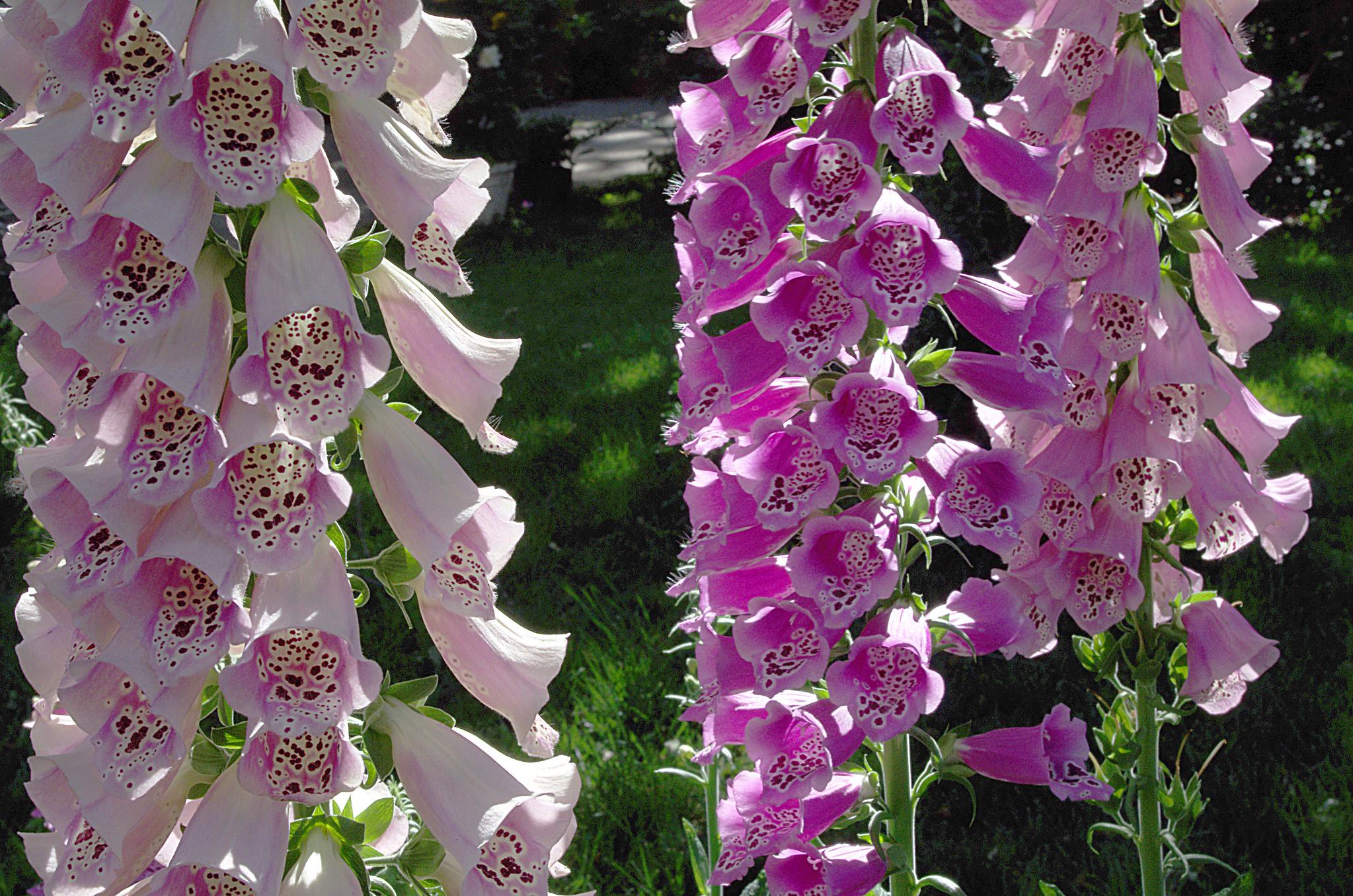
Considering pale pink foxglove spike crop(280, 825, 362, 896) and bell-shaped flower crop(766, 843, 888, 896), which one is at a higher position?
pale pink foxglove spike crop(280, 825, 362, 896)

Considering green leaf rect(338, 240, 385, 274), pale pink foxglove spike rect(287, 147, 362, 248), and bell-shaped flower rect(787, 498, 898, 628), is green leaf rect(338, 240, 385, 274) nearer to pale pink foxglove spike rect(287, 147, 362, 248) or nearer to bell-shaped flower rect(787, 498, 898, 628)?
pale pink foxglove spike rect(287, 147, 362, 248)

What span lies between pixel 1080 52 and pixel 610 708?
2294 millimetres

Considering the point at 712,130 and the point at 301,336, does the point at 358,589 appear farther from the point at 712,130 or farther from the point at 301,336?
the point at 712,130

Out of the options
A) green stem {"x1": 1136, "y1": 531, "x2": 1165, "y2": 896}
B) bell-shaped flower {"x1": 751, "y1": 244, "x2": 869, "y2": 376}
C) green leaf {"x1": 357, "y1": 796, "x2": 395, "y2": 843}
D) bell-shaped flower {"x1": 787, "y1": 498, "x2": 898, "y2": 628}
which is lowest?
green stem {"x1": 1136, "y1": 531, "x2": 1165, "y2": 896}

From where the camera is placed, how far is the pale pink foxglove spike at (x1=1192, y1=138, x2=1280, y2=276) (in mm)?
1907

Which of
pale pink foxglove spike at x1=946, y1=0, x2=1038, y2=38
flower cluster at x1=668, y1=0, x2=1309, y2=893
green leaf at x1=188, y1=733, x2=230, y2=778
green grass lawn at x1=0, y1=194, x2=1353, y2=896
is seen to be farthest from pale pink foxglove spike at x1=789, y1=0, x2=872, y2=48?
green grass lawn at x1=0, y1=194, x2=1353, y2=896

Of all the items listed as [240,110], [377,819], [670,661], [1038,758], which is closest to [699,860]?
[1038,758]

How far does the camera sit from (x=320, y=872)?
1.19m

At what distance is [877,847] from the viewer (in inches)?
68.1

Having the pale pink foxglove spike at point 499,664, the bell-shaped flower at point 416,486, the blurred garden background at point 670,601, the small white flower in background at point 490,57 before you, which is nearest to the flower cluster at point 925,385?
the pale pink foxglove spike at point 499,664

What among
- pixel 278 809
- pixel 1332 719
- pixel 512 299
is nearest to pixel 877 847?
pixel 278 809

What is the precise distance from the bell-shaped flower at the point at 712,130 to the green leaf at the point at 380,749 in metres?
0.78

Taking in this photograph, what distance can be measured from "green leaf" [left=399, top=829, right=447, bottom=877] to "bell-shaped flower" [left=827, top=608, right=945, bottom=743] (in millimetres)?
546

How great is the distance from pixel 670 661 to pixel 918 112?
8.73 feet
